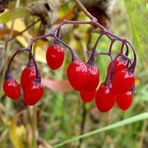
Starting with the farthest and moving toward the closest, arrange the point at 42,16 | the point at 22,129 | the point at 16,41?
the point at 22,129 < the point at 16,41 < the point at 42,16

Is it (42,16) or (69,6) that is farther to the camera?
(69,6)

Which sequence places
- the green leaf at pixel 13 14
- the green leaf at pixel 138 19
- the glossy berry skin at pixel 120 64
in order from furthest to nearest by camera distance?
the green leaf at pixel 13 14, the glossy berry skin at pixel 120 64, the green leaf at pixel 138 19

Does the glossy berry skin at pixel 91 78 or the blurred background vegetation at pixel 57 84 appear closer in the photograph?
the glossy berry skin at pixel 91 78

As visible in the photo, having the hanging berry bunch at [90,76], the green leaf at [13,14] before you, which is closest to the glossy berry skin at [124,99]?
the hanging berry bunch at [90,76]

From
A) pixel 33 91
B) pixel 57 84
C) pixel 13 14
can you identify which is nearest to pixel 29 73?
pixel 33 91

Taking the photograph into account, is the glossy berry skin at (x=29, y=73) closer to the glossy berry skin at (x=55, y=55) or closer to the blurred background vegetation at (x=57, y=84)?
the glossy berry skin at (x=55, y=55)

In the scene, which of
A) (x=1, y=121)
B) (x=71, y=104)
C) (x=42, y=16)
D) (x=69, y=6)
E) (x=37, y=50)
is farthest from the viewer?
(x=71, y=104)

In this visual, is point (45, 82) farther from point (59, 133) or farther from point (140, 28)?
point (59, 133)

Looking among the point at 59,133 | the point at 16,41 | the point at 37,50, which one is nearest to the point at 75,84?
the point at 37,50
